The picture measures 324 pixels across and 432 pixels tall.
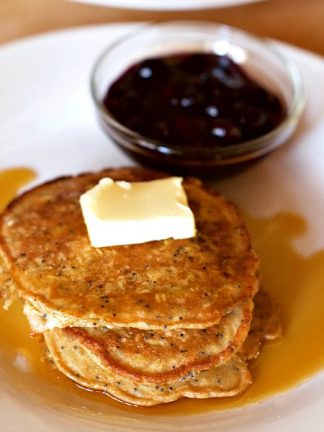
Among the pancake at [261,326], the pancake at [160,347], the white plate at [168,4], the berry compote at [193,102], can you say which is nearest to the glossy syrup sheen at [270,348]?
the pancake at [261,326]

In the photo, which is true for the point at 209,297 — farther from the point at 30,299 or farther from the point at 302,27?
the point at 302,27

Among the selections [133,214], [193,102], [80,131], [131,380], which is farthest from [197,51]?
[131,380]

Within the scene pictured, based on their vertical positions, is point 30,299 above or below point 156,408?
above

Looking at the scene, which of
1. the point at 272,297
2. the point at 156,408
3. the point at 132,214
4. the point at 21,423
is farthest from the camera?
the point at 272,297

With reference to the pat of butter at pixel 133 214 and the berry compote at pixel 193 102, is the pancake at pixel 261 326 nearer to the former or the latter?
the pat of butter at pixel 133 214

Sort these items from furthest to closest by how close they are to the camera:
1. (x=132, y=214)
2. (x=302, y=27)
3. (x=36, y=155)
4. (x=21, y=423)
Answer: (x=302, y=27)
(x=36, y=155)
(x=132, y=214)
(x=21, y=423)

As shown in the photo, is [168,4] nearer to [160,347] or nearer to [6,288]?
[6,288]

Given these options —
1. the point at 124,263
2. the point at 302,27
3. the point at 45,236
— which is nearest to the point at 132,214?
the point at 124,263
